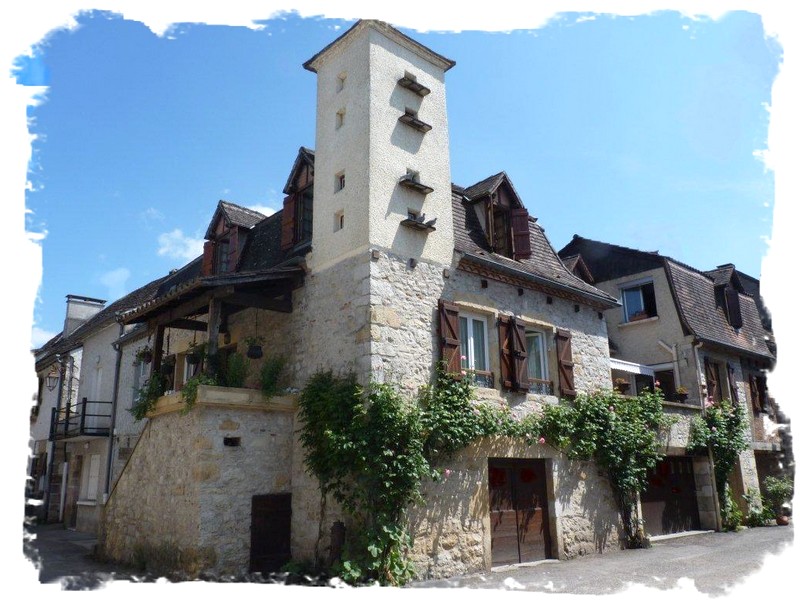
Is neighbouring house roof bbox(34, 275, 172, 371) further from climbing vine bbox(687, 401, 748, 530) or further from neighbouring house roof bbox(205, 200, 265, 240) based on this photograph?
climbing vine bbox(687, 401, 748, 530)

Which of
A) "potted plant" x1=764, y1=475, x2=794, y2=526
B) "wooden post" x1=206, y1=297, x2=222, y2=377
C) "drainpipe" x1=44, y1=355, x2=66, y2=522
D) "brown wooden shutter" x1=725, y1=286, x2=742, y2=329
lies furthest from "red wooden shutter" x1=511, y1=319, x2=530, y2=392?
"drainpipe" x1=44, y1=355, x2=66, y2=522

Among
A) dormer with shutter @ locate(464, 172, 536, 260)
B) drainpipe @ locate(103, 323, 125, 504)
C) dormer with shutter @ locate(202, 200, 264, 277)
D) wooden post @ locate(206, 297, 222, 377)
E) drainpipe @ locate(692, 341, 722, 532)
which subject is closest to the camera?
wooden post @ locate(206, 297, 222, 377)

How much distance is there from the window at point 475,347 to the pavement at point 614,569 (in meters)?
3.44

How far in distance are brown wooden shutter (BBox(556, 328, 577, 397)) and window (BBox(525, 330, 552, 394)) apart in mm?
285

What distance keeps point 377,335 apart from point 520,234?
16.7 ft

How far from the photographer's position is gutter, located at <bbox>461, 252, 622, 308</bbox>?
1216 centimetres

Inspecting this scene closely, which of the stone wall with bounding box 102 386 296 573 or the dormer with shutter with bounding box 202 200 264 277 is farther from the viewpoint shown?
the dormer with shutter with bounding box 202 200 264 277

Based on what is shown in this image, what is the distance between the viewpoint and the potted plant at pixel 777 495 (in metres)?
17.6

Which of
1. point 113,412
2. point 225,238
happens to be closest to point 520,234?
point 225,238

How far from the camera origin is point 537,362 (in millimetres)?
13273

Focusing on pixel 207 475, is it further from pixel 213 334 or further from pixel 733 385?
pixel 733 385

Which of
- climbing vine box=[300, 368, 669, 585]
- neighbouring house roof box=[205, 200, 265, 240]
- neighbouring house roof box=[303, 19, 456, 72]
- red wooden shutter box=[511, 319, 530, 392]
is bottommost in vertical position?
climbing vine box=[300, 368, 669, 585]

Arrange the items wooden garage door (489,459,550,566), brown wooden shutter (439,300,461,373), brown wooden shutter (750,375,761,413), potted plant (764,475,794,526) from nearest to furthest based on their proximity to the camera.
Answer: brown wooden shutter (439,300,461,373) → wooden garage door (489,459,550,566) → potted plant (764,475,794,526) → brown wooden shutter (750,375,761,413)

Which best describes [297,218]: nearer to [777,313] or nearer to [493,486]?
[493,486]
